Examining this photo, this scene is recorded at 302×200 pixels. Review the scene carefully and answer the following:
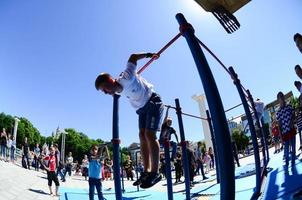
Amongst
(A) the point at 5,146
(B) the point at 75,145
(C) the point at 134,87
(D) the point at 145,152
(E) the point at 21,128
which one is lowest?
(D) the point at 145,152

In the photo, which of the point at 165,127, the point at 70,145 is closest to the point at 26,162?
the point at 165,127

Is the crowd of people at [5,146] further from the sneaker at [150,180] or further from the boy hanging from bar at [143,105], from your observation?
the sneaker at [150,180]

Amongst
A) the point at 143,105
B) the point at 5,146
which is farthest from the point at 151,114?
the point at 5,146

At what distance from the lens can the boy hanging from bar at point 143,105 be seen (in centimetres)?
A: 323

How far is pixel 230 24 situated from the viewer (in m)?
6.82

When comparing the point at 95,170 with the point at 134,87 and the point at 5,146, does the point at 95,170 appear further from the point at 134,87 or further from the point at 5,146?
the point at 5,146

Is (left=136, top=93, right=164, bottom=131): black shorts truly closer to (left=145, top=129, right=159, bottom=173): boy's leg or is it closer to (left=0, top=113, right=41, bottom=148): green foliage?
(left=145, top=129, right=159, bottom=173): boy's leg

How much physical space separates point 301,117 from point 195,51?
5724 mm

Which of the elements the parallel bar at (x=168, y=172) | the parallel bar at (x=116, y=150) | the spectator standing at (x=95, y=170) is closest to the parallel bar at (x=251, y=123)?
the parallel bar at (x=168, y=172)

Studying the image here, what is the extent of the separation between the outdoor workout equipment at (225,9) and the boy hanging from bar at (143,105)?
371 cm

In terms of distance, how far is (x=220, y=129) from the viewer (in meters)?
1.73

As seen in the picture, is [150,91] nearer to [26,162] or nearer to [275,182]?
[275,182]

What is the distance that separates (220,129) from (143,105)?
186 cm

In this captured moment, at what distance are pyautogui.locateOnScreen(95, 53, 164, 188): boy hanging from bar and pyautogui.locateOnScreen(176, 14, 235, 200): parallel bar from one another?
1.35 m
